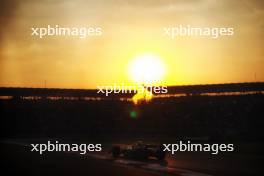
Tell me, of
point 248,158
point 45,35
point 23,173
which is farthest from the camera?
point 248,158

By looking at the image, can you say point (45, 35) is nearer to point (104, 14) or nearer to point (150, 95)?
point (104, 14)

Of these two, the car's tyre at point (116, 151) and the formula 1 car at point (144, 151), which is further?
the car's tyre at point (116, 151)

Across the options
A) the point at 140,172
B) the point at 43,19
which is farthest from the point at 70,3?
the point at 140,172

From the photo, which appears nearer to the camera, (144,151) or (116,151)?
(144,151)

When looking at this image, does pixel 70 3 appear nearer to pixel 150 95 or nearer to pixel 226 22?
pixel 150 95

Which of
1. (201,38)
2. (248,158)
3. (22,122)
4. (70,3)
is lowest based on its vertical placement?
(248,158)

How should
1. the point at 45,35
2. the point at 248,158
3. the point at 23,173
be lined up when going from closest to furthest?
the point at 45,35
the point at 23,173
the point at 248,158

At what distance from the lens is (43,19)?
49.0ft

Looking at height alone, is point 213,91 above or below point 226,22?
A: below

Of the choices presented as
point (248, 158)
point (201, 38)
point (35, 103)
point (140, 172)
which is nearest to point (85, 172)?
point (140, 172)

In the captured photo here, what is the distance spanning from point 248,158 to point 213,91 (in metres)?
6.39

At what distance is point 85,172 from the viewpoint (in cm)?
1644

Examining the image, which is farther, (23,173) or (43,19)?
(23,173)

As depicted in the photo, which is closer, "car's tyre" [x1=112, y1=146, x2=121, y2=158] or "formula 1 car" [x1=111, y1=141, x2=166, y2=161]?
"formula 1 car" [x1=111, y1=141, x2=166, y2=161]
